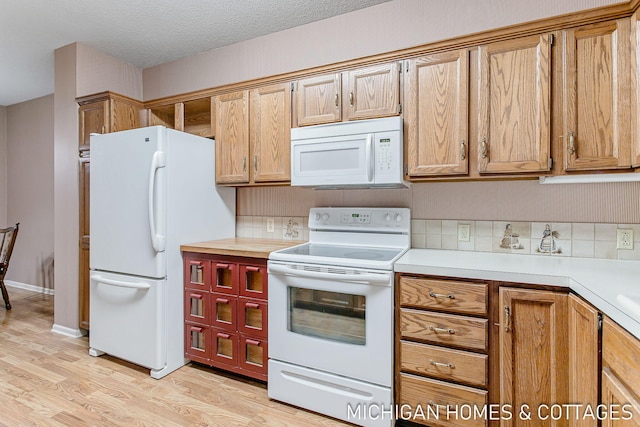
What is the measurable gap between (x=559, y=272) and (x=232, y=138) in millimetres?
2224

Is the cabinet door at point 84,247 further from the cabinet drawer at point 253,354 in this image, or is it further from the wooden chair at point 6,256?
the cabinet drawer at point 253,354

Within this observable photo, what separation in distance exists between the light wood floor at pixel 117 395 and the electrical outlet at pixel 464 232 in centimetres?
134

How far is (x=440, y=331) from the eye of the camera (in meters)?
1.63

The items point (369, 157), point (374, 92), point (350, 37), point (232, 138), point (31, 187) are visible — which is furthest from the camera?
point (31, 187)

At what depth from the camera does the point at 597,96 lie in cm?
162

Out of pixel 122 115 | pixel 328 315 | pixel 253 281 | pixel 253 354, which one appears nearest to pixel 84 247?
pixel 122 115

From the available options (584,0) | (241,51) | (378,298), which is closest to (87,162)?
(241,51)

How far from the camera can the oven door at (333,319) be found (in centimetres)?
172

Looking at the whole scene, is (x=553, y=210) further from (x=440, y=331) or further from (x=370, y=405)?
(x=370, y=405)

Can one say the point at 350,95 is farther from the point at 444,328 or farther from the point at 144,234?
the point at 144,234

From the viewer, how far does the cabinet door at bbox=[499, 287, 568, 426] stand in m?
1.43

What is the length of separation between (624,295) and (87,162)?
3.59 meters

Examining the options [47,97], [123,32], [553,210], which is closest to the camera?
[553,210]

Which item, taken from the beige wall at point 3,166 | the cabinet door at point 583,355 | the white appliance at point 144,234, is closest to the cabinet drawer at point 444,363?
the cabinet door at point 583,355
